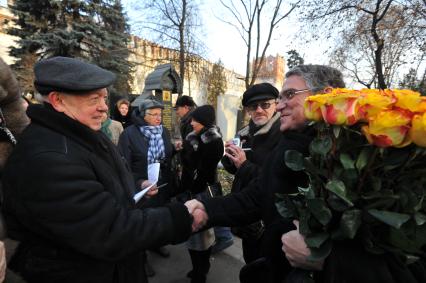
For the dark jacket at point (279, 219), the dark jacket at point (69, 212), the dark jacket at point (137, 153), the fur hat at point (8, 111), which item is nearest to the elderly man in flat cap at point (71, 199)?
the dark jacket at point (69, 212)

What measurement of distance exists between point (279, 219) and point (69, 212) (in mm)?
997

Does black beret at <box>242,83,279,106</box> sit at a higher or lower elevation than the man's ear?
higher

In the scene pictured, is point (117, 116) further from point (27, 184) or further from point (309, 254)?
point (309, 254)

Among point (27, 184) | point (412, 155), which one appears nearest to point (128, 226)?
point (27, 184)

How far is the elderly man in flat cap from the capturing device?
1.25 m

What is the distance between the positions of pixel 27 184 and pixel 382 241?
1.44 metres

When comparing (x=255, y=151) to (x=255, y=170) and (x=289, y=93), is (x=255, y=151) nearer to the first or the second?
(x=255, y=170)

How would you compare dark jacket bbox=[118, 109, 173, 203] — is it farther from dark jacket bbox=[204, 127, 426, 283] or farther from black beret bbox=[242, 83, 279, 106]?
dark jacket bbox=[204, 127, 426, 283]

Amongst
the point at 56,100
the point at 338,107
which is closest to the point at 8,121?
the point at 56,100

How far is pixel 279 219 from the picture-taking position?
4.84ft

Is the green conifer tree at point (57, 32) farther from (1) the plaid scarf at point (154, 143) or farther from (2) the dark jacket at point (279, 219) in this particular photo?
(2) the dark jacket at point (279, 219)

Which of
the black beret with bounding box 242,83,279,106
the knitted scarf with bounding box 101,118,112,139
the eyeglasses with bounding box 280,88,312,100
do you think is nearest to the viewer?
the eyeglasses with bounding box 280,88,312,100

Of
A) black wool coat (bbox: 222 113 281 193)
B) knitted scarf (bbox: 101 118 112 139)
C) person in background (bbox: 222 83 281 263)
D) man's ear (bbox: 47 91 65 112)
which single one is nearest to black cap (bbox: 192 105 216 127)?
person in background (bbox: 222 83 281 263)

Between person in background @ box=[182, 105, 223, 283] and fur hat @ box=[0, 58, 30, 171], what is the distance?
1.83 meters
